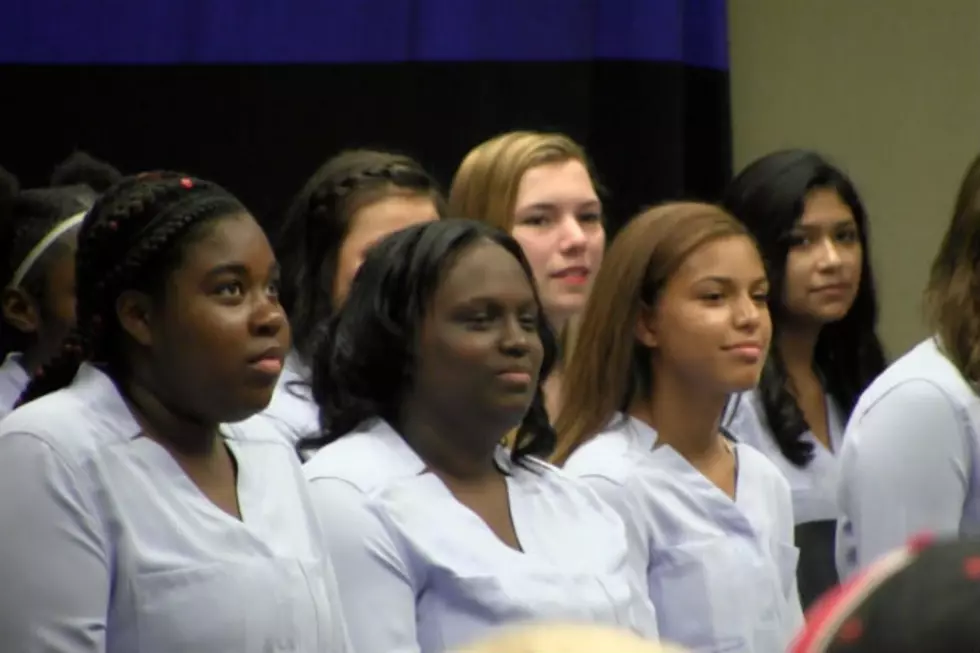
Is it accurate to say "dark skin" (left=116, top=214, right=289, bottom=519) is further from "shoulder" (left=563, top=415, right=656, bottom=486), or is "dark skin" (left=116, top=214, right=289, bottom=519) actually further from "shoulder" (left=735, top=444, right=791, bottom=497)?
"shoulder" (left=735, top=444, right=791, bottom=497)

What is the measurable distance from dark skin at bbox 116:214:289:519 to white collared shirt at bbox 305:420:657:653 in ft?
0.56

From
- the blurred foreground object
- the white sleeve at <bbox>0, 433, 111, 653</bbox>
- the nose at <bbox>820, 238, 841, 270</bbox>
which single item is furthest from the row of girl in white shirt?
the blurred foreground object

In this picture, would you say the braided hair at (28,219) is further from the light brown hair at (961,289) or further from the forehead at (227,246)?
the light brown hair at (961,289)

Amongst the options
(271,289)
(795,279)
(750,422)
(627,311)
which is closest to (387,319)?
(271,289)

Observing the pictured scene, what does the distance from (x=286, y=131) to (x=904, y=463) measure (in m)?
1.72

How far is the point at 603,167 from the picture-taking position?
3.69 meters

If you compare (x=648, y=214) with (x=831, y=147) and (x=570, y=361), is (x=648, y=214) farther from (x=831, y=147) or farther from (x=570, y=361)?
(x=831, y=147)

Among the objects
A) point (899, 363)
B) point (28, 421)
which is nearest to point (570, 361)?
point (899, 363)

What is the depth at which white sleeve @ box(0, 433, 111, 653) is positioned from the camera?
162cm

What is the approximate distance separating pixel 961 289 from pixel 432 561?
0.92m

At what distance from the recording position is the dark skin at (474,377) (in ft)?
6.62

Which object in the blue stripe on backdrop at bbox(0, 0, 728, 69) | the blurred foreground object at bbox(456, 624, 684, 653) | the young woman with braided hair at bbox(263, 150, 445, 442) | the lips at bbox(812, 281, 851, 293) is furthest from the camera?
the blue stripe on backdrop at bbox(0, 0, 728, 69)

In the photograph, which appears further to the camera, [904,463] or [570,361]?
[570,361]

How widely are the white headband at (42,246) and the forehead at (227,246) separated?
2.81 feet
